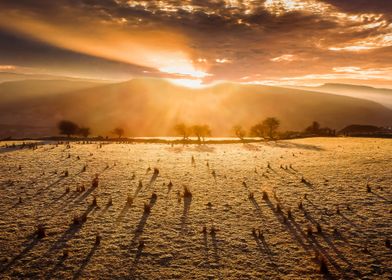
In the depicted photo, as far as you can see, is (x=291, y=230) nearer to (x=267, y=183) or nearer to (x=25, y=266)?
(x=267, y=183)

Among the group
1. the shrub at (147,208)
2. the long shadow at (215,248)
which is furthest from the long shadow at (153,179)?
the long shadow at (215,248)

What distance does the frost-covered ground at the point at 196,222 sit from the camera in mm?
10758

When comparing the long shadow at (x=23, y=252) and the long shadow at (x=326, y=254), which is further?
the long shadow at (x=23, y=252)

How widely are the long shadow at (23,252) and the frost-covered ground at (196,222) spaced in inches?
2.7

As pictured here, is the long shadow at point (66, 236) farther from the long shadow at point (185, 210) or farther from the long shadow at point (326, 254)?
the long shadow at point (326, 254)

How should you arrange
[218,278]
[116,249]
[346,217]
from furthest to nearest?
[346,217], [116,249], [218,278]

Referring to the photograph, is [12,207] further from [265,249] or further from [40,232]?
[265,249]

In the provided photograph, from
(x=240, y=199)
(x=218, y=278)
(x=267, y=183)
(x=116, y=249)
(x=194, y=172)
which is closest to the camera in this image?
(x=218, y=278)

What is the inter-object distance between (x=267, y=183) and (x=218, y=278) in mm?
11904

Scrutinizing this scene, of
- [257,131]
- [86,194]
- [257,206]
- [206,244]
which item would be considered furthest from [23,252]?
[257,131]

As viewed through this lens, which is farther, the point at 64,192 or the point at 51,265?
the point at 64,192

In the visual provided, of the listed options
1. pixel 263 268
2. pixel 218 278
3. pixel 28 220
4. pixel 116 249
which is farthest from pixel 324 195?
pixel 28 220

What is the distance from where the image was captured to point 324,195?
59.6 feet

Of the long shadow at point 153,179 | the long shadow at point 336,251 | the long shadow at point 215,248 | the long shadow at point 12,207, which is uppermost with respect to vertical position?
the long shadow at point 153,179
